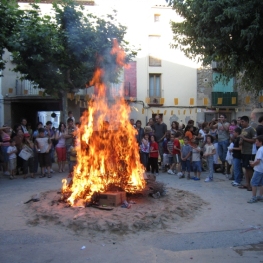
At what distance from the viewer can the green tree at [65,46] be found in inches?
515

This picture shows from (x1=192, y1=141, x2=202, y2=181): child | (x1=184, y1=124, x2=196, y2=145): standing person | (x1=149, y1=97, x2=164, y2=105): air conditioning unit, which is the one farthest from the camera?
(x1=149, y1=97, x2=164, y2=105): air conditioning unit

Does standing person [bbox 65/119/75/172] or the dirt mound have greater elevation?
standing person [bbox 65/119/75/172]

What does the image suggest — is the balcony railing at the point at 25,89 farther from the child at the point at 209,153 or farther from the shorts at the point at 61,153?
the child at the point at 209,153

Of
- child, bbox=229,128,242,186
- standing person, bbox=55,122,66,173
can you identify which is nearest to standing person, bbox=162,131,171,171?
child, bbox=229,128,242,186

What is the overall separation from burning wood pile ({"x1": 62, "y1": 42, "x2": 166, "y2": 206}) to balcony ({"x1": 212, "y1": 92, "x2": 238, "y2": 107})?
692 inches

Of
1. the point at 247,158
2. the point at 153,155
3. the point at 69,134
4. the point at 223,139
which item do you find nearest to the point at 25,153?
the point at 69,134

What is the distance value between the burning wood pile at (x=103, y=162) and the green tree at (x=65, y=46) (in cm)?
518

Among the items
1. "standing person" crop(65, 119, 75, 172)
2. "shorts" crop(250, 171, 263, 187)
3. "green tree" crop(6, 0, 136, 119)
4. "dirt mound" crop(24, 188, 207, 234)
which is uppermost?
"green tree" crop(6, 0, 136, 119)

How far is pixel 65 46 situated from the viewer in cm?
1522

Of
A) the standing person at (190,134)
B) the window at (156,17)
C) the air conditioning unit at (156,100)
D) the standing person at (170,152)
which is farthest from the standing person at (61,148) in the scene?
the window at (156,17)

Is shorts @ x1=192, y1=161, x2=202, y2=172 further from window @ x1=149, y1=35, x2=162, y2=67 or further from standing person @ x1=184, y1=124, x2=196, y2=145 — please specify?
window @ x1=149, y1=35, x2=162, y2=67

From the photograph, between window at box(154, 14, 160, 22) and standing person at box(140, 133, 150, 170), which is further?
window at box(154, 14, 160, 22)

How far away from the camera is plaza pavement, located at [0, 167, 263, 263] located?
4.62 meters

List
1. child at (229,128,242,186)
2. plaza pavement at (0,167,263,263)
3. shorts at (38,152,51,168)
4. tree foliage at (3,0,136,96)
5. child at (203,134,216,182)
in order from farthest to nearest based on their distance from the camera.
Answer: tree foliage at (3,0,136,96) → shorts at (38,152,51,168) → child at (203,134,216,182) → child at (229,128,242,186) → plaza pavement at (0,167,263,263)
